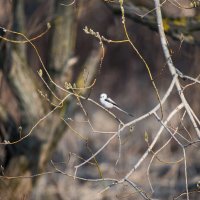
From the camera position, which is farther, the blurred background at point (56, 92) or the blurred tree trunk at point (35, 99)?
the blurred tree trunk at point (35, 99)

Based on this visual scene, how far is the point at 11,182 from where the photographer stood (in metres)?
7.18

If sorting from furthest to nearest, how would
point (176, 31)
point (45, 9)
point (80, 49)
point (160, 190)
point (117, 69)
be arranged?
point (117, 69) → point (80, 49) → point (160, 190) → point (45, 9) → point (176, 31)

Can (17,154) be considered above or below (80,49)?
above

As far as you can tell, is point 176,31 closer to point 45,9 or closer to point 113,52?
point 45,9

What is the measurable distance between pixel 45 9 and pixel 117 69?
32.7 ft

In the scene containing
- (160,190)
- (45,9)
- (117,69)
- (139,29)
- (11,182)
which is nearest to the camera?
(11,182)

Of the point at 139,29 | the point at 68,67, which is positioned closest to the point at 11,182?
the point at 68,67

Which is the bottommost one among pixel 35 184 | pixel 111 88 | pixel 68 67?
pixel 111 88

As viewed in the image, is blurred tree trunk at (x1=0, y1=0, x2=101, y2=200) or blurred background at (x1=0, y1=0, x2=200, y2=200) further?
blurred tree trunk at (x1=0, y1=0, x2=101, y2=200)

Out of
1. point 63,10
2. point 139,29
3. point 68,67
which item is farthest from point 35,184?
point 139,29

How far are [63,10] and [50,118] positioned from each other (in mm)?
1030

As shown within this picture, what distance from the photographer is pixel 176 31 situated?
6352 mm

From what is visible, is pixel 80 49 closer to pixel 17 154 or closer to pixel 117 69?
pixel 117 69

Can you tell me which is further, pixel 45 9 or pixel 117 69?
pixel 117 69
